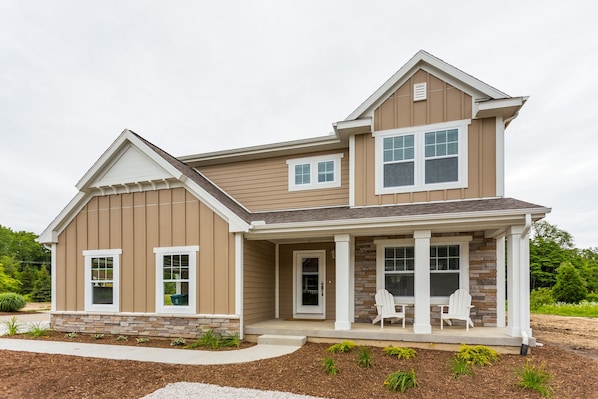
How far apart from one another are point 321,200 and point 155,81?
1234 centimetres

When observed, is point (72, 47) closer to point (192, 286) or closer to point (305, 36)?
point (305, 36)

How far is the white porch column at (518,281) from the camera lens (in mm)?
6789

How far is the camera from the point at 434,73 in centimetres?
861

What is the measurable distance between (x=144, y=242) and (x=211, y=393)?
549 cm

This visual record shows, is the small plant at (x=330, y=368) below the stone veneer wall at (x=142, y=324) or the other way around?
the other way around

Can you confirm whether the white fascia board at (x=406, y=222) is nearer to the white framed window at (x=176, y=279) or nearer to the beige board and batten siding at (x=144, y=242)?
the beige board and batten siding at (x=144, y=242)

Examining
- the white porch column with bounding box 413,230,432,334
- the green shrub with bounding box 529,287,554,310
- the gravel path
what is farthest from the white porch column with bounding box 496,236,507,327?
the green shrub with bounding box 529,287,554,310

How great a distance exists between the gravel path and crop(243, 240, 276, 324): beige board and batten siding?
327 cm

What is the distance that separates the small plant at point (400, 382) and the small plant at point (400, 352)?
4.76 ft

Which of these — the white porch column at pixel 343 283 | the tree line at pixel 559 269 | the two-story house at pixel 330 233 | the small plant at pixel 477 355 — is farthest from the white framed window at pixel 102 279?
the tree line at pixel 559 269

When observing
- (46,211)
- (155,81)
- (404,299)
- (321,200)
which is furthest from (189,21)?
(46,211)

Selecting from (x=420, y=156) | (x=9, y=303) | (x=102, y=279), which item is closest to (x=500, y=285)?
(x=420, y=156)

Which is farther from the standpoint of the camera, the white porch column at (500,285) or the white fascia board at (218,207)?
the white fascia board at (218,207)

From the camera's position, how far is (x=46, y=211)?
54.1 metres
